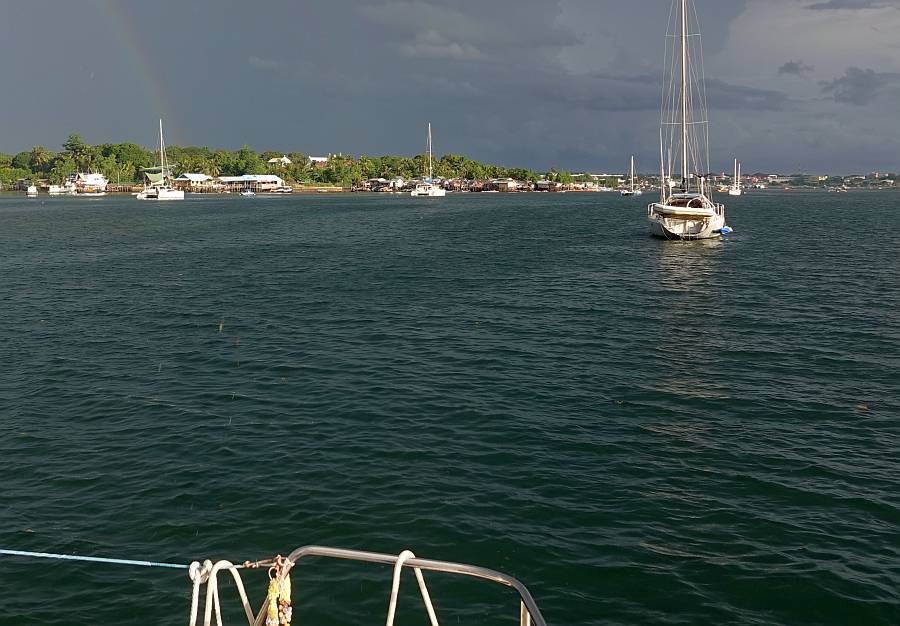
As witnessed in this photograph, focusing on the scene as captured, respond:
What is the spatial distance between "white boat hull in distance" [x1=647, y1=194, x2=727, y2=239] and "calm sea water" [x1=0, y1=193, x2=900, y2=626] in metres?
28.5

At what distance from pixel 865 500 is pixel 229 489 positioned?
53.9ft

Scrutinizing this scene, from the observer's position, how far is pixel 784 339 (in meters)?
37.1

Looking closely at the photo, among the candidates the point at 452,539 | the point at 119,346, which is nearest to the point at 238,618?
the point at 452,539

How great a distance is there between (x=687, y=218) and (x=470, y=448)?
64.0 meters

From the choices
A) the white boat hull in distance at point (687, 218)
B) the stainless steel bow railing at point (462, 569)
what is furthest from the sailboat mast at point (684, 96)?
the stainless steel bow railing at point (462, 569)

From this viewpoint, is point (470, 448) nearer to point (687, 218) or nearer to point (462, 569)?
point (462, 569)

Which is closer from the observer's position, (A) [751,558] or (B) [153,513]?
(A) [751,558]

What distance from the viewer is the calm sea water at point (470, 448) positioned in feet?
50.3

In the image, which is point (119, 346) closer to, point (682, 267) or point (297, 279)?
point (297, 279)

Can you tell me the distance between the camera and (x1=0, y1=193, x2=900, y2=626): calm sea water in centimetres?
1532

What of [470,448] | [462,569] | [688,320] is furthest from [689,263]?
[462,569]

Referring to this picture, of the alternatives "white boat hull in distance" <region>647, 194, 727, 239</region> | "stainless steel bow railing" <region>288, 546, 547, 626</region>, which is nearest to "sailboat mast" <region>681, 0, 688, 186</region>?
"white boat hull in distance" <region>647, 194, 727, 239</region>

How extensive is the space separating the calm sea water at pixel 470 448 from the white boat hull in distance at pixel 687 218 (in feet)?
93.5

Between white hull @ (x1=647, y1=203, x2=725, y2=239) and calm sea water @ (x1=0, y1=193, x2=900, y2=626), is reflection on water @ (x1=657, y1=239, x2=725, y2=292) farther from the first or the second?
calm sea water @ (x1=0, y1=193, x2=900, y2=626)
